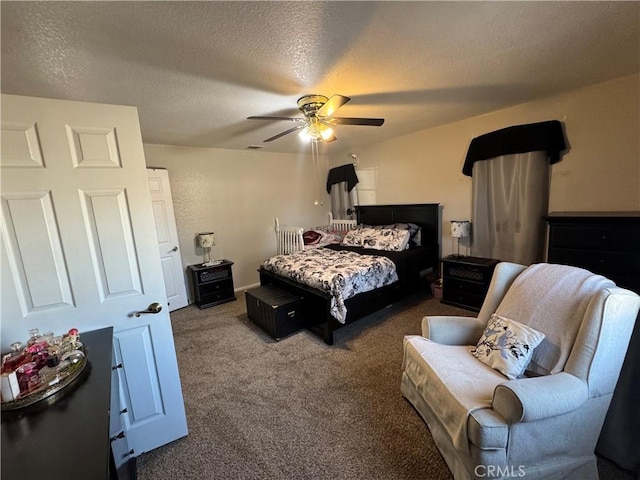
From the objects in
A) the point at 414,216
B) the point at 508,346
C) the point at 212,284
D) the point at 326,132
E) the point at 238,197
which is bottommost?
the point at 212,284

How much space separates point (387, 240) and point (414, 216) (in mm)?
656

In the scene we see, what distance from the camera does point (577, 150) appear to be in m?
2.70

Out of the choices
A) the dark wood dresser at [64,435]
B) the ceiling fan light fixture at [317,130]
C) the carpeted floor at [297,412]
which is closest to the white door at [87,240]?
the carpeted floor at [297,412]

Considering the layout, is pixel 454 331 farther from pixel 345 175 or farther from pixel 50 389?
pixel 345 175

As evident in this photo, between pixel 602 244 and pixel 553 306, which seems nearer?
pixel 553 306

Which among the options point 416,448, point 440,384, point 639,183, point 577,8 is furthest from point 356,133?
point 416,448

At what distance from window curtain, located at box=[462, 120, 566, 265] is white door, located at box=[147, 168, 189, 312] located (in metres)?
4.05

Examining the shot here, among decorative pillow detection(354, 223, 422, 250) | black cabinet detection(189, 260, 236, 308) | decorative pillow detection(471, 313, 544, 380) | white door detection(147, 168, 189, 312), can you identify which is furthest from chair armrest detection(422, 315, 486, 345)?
white door detection(147, 168, 189, 312)

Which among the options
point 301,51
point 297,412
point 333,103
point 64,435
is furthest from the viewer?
point 333,103

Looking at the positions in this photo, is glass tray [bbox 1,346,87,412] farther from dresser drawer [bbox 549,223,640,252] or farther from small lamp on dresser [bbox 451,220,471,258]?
small lamp on dresser [bbox 451,220,471,258]

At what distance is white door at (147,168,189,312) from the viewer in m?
3.69

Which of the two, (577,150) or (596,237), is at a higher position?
(577,150)

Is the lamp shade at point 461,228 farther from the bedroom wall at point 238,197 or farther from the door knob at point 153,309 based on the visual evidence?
the door knob at point 153,309

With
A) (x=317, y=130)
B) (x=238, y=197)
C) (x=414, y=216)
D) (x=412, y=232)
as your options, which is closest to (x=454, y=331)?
(x=317, y=130)
